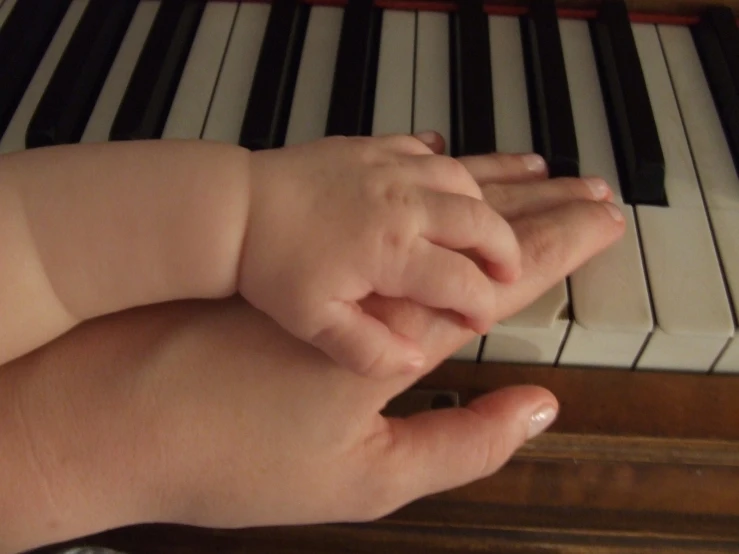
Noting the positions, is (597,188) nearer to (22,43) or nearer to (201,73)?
(201,73)

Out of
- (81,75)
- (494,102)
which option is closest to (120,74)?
(81,75)

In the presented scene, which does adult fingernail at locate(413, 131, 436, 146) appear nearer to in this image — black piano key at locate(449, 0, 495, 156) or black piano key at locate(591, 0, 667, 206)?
black piano key at locate(449, 0, 495, 156)

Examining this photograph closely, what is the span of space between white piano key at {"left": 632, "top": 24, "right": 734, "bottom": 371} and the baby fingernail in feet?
0.12

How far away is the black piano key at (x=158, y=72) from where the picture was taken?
744mm

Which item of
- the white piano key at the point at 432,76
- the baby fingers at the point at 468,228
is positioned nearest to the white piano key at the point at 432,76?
the white piano key at the point at 432,76

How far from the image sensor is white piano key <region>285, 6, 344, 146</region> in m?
0.76

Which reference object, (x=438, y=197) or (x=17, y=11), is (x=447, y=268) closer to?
(x=438, y=197)

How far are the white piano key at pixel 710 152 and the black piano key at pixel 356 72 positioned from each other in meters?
0.32

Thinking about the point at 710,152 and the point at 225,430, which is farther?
the point at 710,152

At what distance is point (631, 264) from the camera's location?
640 millimetres

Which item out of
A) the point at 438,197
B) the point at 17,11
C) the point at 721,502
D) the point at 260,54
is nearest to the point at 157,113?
the point at 260,54

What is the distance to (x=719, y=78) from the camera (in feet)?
2.56

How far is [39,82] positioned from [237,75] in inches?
8.4

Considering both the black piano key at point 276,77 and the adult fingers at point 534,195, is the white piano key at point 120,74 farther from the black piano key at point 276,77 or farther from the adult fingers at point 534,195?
the adult fingers at point 534,195
